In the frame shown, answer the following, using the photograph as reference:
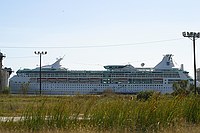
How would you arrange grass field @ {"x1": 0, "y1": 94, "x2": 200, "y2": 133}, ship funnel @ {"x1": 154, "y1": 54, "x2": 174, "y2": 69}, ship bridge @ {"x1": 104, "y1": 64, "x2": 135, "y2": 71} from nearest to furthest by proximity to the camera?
grass field @ {"x1": 0, "y1": 94, "x2": 200, "y2": 133}
ship bridge @ {"x1": 104, "y1": 64, "x2": 135, "y2": 71}
ship funnel @ {"x1": 154, "y1": 54, "x2": 174, "y2": 69}

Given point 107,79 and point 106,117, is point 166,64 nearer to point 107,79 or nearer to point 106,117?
point 107,79

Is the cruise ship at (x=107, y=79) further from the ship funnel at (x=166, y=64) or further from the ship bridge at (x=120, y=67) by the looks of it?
the ship funnel at (x=166, y=64)

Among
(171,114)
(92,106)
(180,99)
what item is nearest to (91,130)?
(92,106)

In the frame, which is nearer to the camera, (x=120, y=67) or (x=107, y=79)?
(x=107, y=79)

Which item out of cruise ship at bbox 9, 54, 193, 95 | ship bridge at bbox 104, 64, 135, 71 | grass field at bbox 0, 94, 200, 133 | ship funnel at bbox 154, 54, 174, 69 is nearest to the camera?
grass field at bbox 0, 94, 200, 133

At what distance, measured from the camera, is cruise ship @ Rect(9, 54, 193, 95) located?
11375cm

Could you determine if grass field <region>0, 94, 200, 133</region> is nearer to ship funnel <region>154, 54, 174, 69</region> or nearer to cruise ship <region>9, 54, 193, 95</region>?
cruise ship <region>9, 54, 193, 95</region>

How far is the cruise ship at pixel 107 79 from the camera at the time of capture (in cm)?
11375

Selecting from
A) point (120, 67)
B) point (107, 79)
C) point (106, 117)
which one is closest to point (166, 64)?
point (120, 67)

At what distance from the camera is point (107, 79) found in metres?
114

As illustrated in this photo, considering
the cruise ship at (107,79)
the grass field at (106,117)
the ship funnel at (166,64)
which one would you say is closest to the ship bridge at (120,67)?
the cruise ship at (107,79)

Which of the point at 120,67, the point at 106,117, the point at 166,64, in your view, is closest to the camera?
the point at 106,117

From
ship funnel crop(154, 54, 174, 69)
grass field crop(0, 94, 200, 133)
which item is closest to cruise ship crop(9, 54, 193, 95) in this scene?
ship funnel crop(154, 54, 174, 69)

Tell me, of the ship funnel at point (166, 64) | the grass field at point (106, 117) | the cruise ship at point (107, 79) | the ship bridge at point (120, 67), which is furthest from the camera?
the ship funnel at point (166, 64)
